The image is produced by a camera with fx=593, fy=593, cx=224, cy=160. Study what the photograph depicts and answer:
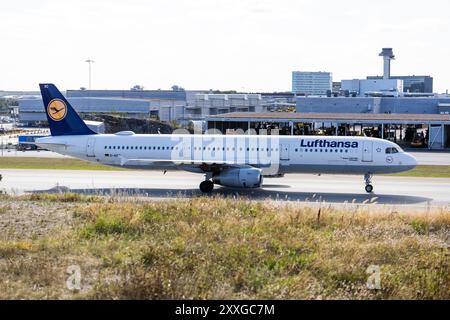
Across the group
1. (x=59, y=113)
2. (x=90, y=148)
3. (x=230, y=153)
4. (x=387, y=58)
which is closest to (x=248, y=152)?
(x=230, y=153)

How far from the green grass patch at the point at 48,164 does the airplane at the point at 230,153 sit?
8.55 metres

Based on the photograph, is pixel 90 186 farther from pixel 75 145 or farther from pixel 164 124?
pixel 164 124

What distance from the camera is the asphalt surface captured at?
3259 centimetres

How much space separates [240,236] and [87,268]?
4.58 meters

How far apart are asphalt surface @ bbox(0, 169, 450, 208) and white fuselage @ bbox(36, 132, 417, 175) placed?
1.42 meters

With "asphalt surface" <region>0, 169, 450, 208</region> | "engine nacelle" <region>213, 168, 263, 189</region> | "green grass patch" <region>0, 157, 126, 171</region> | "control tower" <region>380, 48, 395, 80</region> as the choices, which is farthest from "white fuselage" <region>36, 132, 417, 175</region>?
"control tower" <region>380, 48, 395, 80</region>

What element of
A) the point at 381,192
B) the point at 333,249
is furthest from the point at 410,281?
the point at 381,192

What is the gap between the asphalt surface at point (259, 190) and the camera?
1283 inches

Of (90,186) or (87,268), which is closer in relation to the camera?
(87,268)

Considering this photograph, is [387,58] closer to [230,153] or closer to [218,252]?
[230,153]

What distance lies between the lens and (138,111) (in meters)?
107

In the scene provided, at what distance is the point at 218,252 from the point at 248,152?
2144cm

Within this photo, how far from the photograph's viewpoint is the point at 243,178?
3331 cm

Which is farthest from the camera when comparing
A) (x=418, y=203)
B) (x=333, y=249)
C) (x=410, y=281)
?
(x=418, y=203)
